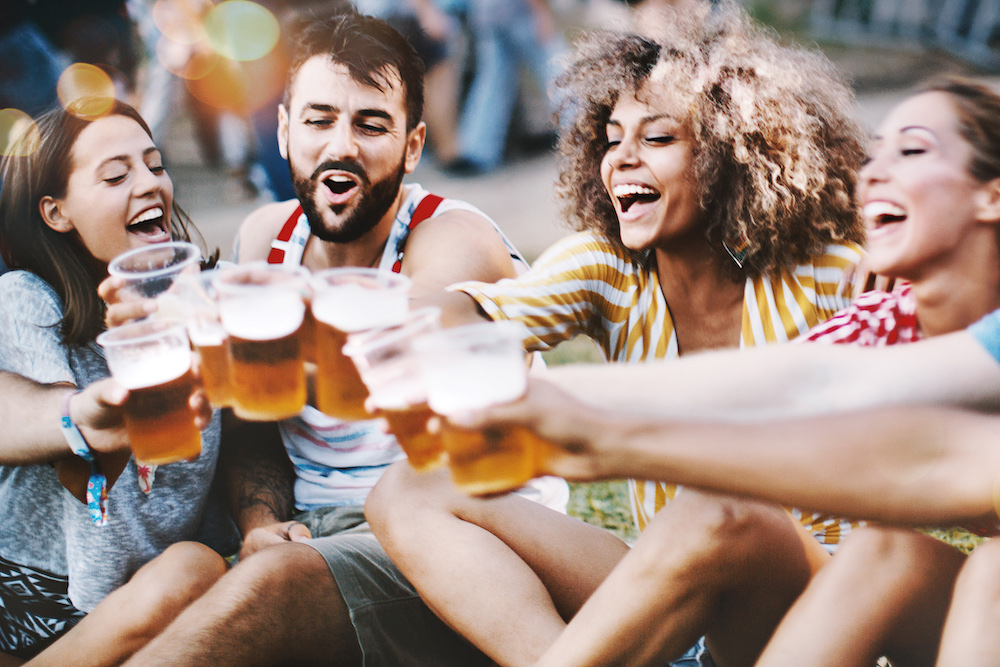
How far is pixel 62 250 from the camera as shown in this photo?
219 cm

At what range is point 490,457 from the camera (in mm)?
1299

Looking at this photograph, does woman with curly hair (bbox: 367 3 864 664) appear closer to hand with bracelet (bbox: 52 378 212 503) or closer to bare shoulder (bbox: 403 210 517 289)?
bare shoulder (bbox: 403 210 517 289)

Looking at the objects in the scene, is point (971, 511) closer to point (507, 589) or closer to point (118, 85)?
point (507, 589)

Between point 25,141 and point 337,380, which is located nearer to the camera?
point 337,380

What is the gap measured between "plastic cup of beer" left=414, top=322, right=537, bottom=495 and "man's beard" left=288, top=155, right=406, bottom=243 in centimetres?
116

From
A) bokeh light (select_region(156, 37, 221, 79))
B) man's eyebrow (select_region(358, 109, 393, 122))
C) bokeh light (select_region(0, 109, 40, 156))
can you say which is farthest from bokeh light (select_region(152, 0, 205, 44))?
man's eyebrow (select_region(358, 109, 393, 122))

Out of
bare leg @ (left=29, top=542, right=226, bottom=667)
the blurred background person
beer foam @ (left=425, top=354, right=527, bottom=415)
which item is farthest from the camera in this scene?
the blurred background person

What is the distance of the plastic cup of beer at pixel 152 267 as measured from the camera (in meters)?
1.78

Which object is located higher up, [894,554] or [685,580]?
[894,554]

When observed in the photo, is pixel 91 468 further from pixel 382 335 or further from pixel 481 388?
pixel 481 388

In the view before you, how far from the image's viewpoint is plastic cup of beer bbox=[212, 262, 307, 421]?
152 centimetres

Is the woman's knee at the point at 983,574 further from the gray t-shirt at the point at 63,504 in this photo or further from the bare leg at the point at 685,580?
the gray t-shirt at the point at 63,504

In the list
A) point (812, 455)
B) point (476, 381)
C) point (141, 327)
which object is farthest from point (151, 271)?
point (812, 455)

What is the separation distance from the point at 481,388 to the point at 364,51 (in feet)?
4.82
